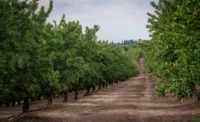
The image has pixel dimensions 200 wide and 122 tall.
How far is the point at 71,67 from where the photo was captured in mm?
41156

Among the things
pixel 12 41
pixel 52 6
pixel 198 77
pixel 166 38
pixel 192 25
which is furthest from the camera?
pixel 52 6

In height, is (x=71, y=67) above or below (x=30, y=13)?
below

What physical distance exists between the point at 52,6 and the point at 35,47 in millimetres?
4136

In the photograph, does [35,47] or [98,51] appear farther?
[98,51]

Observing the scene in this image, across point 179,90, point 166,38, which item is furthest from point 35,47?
point 179,90

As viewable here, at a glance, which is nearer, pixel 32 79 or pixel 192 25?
pixel 192 25

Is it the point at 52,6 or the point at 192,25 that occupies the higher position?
the point at 52,6

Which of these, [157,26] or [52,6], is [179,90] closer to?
[52,6]

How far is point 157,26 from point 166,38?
19316 millimetres

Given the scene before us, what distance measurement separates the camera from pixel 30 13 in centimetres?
2338

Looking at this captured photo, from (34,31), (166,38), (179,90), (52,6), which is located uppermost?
(52,6)

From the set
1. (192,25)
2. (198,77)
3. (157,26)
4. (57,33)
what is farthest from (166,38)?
(57,33)

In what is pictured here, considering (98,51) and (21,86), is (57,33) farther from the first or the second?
(98,51)

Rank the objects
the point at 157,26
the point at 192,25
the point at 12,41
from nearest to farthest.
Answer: the point at 192,25
the point at 12,41
the point at 157,26
